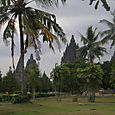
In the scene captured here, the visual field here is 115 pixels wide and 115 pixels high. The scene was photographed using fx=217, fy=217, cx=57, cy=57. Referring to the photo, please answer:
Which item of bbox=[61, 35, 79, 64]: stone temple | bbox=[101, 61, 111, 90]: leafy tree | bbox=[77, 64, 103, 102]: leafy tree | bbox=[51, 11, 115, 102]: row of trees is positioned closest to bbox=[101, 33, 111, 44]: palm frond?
bbox=[51, 11, 115, 102]: row of trees

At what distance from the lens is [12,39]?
14.7 metres

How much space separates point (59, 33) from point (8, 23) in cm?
344

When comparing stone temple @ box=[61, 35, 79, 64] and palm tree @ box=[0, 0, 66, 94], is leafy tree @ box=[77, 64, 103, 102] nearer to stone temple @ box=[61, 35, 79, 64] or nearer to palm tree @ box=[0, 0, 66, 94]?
palm tree @ box=[0, 0, 66, 94]

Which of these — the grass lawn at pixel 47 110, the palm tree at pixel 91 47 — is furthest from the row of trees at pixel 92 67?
the grass lawn at pixel 47 110

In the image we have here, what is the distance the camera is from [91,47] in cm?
3506

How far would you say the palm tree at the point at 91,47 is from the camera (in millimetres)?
34812

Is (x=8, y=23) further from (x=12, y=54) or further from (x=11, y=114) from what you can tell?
(x=11, y=114)

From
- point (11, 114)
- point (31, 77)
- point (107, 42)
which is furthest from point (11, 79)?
point (11, 114)

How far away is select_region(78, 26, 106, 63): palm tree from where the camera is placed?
3481 cm

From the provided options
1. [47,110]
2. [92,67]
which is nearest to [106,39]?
[92,67]

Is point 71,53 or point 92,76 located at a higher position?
point 71,53

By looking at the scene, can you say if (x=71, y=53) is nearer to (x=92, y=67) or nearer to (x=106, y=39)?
(x=92, y=67)

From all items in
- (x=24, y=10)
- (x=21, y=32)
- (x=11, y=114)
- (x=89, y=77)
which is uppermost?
(x=24, y=10)

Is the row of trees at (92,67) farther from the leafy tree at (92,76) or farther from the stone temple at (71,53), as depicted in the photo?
the stone temple at (71,53)
